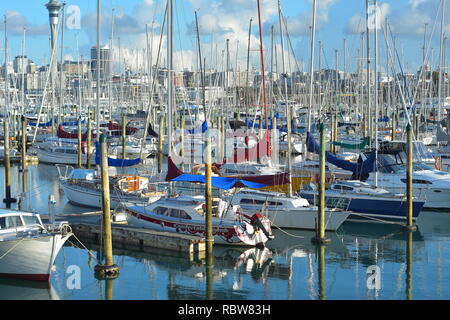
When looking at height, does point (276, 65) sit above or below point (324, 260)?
above

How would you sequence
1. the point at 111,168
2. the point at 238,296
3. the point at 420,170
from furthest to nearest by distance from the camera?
the point at 111,168
the point at 420,170
the point at 238,296

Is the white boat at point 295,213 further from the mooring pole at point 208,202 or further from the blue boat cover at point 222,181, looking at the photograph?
the mooring pole at point 208,202

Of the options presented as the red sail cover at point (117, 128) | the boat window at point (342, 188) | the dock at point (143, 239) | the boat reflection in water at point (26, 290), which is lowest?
the boat reflection in water at point (26, 290)

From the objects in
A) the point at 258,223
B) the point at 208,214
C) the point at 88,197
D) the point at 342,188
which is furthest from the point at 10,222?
the point at 342,188

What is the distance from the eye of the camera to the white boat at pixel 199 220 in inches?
1110

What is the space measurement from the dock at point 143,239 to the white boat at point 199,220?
64cm

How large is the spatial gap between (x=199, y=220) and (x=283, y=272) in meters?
4.86

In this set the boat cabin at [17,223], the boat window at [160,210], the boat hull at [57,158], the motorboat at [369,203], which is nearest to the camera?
the boat cabin at [17,223]

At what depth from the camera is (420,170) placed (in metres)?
37.4

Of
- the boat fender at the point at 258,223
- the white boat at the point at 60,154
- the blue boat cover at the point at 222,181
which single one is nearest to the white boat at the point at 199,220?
the boat fender at the point at 258,223

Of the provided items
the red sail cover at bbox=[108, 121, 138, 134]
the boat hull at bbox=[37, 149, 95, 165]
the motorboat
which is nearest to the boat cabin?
the motorboat
